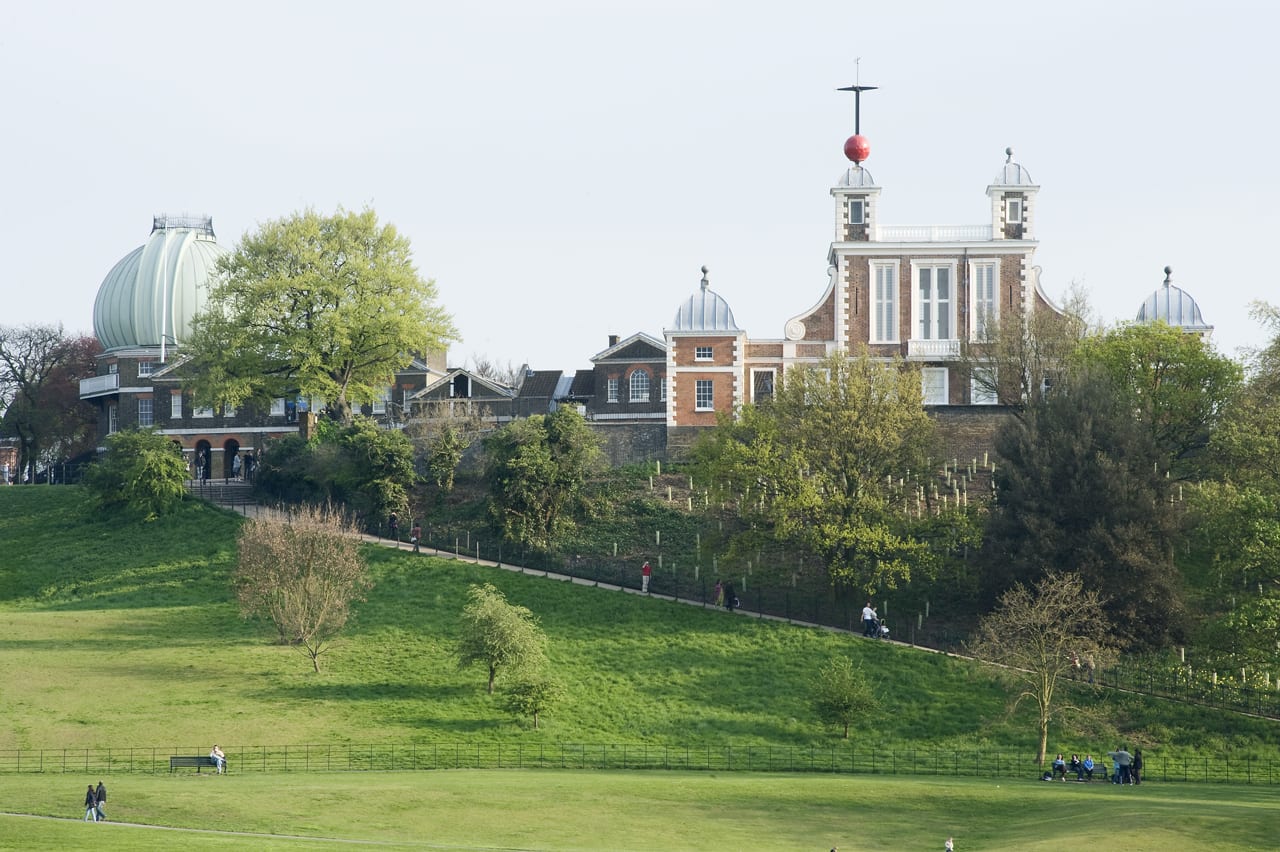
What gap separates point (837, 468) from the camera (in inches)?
2532

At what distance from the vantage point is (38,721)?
49625mm

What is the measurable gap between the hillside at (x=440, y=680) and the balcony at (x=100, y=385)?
90.2 ft

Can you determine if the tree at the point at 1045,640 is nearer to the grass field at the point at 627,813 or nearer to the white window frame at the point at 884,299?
the grass field at the point at 627,813

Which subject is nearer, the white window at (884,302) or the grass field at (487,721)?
the grass field at (487,721)

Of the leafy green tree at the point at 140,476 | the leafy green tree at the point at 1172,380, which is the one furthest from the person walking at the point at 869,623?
the leafy green tree at the point at 140,476

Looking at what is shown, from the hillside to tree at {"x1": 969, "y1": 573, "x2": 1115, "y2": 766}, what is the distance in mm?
1322

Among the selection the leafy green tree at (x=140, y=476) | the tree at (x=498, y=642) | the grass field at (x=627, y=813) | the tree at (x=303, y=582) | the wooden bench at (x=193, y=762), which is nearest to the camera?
the grass field at (x=627, y=813)

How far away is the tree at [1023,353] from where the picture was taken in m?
73.1

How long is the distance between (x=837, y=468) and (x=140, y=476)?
3156cm

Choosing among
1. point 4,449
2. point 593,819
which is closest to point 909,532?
point 593,819

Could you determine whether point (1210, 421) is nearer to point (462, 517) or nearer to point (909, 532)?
point (909, 532)

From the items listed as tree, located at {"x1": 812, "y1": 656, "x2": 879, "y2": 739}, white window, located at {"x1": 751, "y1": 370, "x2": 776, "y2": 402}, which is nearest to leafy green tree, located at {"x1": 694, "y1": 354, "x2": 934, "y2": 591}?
tree, located at {"x1": 812, "y1": 656, "x2": 879, "y2": 739}

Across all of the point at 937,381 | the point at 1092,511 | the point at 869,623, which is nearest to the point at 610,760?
the point at 869,623

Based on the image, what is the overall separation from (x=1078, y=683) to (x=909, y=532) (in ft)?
31.8
